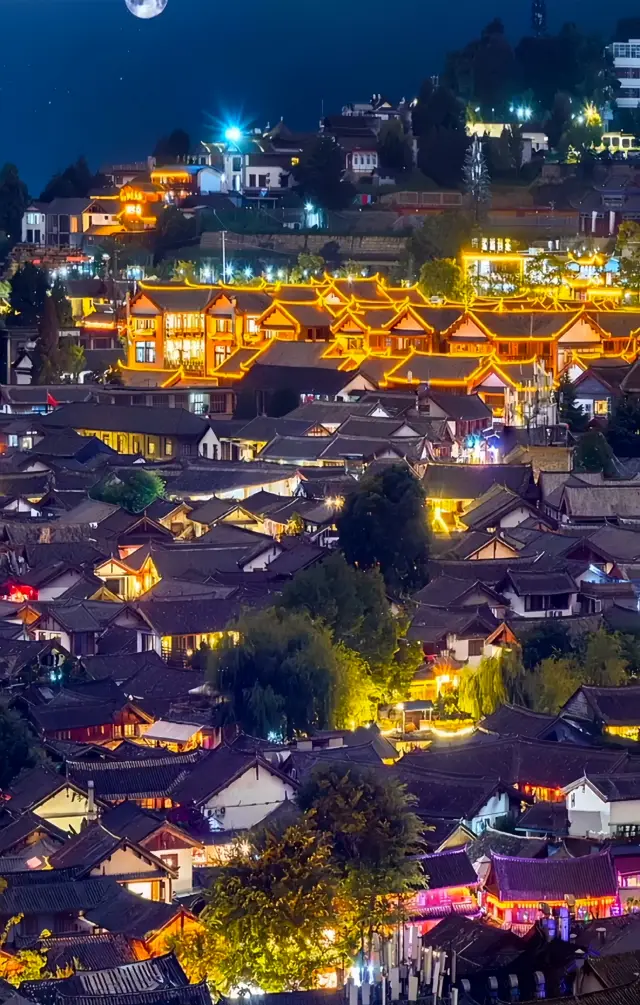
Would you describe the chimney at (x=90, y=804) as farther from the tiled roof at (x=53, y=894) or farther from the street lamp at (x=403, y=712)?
the street lamp at (x=403, y=712)

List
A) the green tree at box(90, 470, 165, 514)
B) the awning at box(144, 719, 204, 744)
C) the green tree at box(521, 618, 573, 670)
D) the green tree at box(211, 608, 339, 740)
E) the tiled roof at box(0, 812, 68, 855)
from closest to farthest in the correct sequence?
the tiled roof at box(0, 812, 68, 855) < the awning at box(144, 719, 204, 744) < the green tree at box(211, 608, 339, 740) < the green tree at box(521, 618, 573, 670) < the green tree at box(90, 470, 165, 514)

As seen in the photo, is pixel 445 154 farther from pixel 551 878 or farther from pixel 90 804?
pixel 551 878

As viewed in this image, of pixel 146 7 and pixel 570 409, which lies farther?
pixel 570 409

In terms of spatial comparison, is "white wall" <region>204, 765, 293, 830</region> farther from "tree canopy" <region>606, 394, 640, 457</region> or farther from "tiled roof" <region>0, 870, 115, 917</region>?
"tree canopy" <region>606, 394, 640, 457</region>

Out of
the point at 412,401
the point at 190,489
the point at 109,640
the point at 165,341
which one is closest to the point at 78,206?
the point at 165,341

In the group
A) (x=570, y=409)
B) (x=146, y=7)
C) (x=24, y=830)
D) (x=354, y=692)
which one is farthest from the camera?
(x=570, y=409)

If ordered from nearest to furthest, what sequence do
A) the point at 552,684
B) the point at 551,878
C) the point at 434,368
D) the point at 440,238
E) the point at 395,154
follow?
the point at 551,878 < the point at 552,684 < the point at 434,368 < the point at 440,238 < the point at 395,154

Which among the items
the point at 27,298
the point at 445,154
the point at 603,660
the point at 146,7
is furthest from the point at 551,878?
the point at 445,154

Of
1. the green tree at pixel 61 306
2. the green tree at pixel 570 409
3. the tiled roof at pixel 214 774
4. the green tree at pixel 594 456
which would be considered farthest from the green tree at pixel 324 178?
the tiled roof at pixel 214 774

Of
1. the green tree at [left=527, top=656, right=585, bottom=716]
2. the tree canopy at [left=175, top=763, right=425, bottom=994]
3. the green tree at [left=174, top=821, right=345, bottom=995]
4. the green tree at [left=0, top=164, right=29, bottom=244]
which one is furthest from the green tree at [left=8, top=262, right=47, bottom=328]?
the green tree at [left=174, top=821, right=345, bottom=995]
